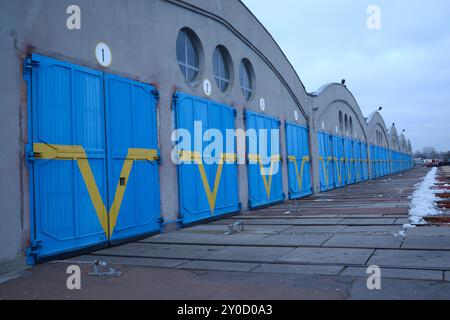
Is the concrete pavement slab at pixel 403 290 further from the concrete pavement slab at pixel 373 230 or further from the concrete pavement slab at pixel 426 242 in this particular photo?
the concrete pavement slab at pixel 373 230

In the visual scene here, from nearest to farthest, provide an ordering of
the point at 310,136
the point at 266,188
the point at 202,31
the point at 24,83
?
the point at 24,83, the point at 202,31, the point at 266,188, the point at 310,136

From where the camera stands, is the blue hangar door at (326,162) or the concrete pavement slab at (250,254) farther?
the blue hangar door at (326,162)

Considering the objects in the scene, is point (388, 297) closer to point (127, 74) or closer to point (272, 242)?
point (272, 242)

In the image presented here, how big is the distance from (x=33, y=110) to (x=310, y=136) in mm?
16902

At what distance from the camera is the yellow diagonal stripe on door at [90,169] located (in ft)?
23.5

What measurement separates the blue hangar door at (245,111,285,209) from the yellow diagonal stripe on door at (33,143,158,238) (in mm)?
5782

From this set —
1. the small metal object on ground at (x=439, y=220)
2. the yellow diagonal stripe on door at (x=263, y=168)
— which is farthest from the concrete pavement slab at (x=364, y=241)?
the yellow diagonal stripe on door at (x=263, y=168)

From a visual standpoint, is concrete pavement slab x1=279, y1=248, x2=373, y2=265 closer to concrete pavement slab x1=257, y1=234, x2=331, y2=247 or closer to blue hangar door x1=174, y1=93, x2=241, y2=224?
concrete pavement slab x1=257, y1=234, x2=331, y2=247

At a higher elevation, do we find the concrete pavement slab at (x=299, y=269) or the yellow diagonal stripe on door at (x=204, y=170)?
the yellow diagonal stripe on door at (x=204, y=170)

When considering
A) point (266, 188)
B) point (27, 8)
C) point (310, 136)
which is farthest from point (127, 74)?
point (310, 136)

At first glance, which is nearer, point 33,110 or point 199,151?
point 33,110

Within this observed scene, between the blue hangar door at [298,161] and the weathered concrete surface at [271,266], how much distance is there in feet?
28.8

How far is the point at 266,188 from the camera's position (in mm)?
15930

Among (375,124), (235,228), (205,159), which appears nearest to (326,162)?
(205,159)
